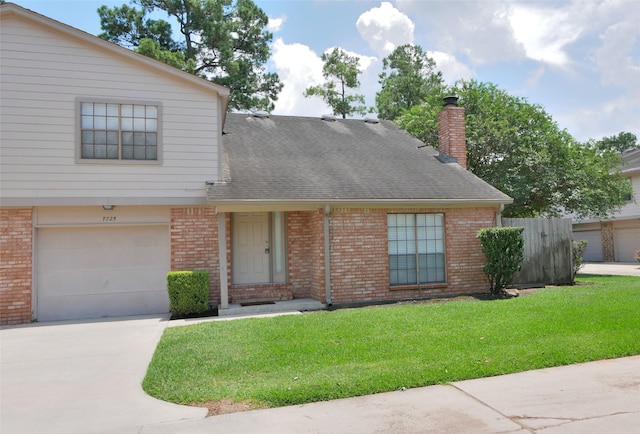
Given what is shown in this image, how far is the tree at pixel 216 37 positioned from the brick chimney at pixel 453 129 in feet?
43.8

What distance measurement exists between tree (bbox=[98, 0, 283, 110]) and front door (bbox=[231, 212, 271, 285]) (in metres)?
13.6

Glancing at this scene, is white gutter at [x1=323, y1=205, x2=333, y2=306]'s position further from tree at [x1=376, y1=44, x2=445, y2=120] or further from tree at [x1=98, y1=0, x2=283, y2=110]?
tree at [x1=376, y1=44, x2=445, y2=120]

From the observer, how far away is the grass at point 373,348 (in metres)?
4.64

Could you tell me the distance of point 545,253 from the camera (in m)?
12.3

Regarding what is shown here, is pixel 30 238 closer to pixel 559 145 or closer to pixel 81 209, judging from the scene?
pixel 81 209

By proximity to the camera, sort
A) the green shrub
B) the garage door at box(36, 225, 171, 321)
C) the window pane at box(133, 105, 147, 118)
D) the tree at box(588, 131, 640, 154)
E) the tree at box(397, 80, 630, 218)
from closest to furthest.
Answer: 1. the green shrub
2. the garage door at box(36, 225, 171, 321)
3. the window pane at box(133, 105, 147, 118)
4. the tree at box(397, 80, 630, 218)
5. the tree at box(588, 131, 640, 154)

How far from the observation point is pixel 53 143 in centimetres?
949

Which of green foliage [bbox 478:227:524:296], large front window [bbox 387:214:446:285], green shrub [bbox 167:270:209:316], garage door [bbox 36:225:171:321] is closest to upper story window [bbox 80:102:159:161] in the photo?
garage door [bbox 36:225:171:321]

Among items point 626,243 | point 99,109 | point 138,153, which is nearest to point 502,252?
point 138,153

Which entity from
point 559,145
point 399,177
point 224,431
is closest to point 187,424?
point 224,431

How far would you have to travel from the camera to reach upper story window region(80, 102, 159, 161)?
32.0 feet

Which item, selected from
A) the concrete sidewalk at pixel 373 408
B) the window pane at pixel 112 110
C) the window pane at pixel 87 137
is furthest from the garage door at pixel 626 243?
the window pane at pixel 87 137

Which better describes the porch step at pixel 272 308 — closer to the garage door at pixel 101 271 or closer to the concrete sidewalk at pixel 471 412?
the garage door at pixel 101 271

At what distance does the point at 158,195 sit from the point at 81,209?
5.42 ft
